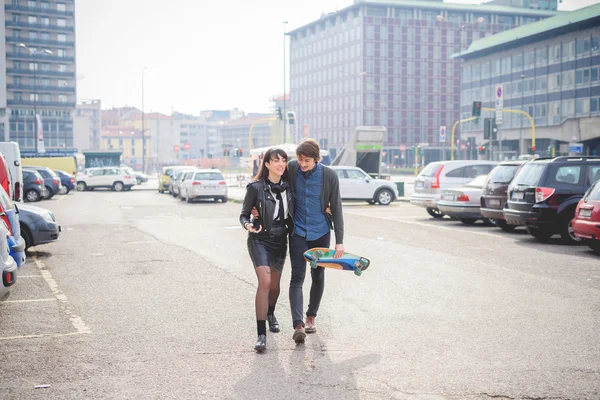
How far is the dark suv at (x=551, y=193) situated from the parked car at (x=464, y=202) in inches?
134

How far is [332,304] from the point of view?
839cm

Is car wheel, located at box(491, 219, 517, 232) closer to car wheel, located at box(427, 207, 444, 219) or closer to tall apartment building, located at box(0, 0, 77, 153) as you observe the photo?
car wheel, located at box(427, 207, 444, 219)

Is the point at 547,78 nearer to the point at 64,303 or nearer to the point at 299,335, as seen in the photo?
the point at 64,303

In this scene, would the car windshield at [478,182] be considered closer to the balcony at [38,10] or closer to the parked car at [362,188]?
the parked car at [362,188]

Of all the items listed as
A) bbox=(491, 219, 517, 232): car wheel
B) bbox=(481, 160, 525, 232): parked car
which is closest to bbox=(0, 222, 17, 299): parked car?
bbox=(481, 160, 525, 232): parked car

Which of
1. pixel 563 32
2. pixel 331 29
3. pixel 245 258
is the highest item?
pixel 331 29

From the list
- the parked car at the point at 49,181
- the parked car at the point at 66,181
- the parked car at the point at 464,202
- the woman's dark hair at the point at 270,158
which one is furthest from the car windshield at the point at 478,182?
the parked car at the point at 66,181

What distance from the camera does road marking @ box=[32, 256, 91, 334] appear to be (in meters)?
7.25

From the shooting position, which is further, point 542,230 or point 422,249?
point 542,230

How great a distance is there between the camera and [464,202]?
766 inches

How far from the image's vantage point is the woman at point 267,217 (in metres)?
6.32

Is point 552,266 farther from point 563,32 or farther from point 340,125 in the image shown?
point 340,125

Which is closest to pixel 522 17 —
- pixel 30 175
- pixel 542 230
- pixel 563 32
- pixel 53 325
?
pixel 563 32

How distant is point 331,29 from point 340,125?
54.5 feet
